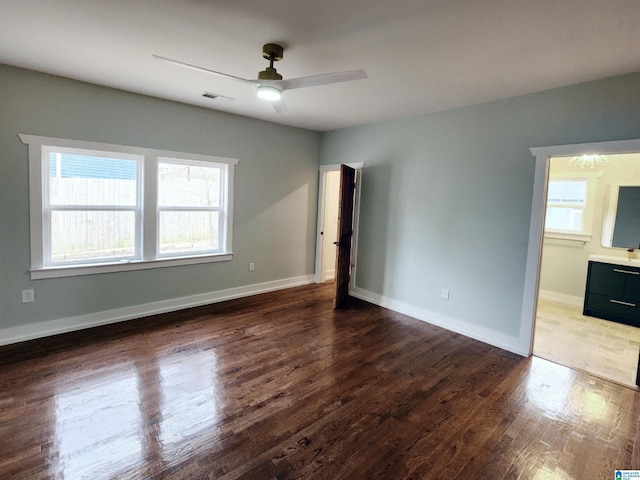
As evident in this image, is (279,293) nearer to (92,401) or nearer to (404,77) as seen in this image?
(92,401)

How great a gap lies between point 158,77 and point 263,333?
276 cm

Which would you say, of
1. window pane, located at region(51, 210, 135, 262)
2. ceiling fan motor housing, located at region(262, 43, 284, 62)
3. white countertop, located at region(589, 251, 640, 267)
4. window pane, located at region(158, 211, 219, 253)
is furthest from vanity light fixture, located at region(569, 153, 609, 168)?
window pane, located at region(51, 210, 135, 262)

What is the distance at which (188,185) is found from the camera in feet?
14.1

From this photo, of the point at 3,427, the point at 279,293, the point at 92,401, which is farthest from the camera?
the point at 279,293

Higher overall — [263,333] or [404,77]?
[404,77]

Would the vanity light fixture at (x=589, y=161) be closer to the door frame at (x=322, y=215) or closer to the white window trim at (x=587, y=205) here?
the white window trim at (x=587, y=205)

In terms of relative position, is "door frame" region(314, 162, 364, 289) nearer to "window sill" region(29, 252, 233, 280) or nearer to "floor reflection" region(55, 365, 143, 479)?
"window sill" region(29, 252, 233, 280)

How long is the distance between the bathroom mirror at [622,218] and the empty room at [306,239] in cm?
3

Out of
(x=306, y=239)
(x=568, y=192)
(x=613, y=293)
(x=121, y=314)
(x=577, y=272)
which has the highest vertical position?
(x=568, y=192)

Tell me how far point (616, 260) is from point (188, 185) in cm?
555

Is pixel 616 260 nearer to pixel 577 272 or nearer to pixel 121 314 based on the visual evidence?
pixel 577 272

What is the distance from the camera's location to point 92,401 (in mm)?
2342

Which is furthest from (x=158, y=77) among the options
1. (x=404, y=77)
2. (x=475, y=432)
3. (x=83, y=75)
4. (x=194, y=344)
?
(x=475, y=432)

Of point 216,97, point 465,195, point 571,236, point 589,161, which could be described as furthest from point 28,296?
point 589,161
